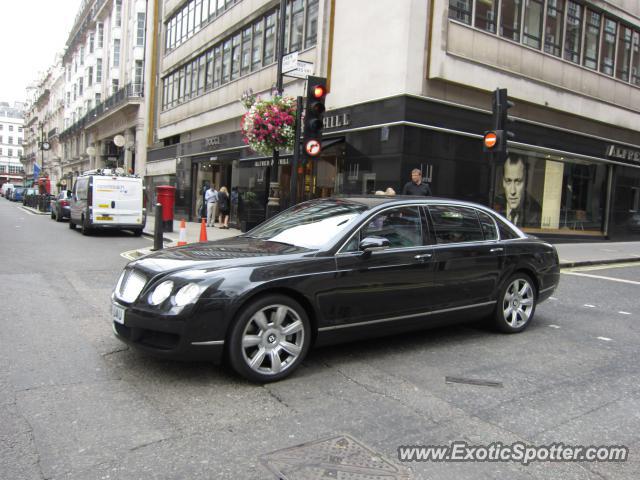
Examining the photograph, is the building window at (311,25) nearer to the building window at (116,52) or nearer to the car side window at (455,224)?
the car side window at (455,224)

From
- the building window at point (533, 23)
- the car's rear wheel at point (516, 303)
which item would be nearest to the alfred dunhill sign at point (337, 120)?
the building window at point (533, 23)

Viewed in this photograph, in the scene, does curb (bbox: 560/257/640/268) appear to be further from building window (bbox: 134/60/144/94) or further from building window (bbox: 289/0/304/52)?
building window (bbox: 134/60/144/94)

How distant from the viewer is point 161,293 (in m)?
3.96

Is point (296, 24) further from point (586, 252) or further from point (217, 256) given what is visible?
point (217, 256)

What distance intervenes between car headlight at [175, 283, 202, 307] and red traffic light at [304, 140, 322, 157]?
6.34 m

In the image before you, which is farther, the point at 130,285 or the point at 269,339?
the point at 130,285

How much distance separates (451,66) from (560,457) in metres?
12.8

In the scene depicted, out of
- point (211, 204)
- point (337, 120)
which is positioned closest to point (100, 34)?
point (211, 204)

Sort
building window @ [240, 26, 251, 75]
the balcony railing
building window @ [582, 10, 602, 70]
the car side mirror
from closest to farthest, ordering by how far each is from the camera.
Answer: the car side mirror
building window @ [582, 10, 602, 70]
building window @ [240, 26, 251, 75]
the balcony railing

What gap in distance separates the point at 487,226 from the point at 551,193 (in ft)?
45.3

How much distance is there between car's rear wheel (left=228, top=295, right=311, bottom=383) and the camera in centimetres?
397

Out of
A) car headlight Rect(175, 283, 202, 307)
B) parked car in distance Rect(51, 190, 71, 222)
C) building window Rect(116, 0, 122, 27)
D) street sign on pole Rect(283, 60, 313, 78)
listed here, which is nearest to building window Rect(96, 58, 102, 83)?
building window Rect(116, 0, 122, 27)

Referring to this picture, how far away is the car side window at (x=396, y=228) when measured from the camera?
4797 mm

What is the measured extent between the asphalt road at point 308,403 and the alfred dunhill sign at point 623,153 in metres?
15.7
